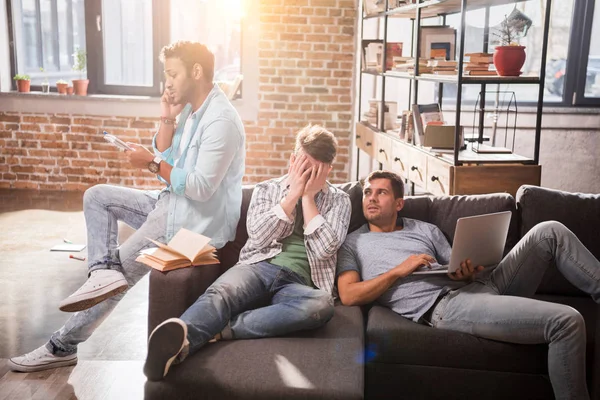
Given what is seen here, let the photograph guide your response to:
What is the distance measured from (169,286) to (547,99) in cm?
496

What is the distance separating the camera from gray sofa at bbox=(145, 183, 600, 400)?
2.10 meters

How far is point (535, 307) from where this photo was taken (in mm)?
2361

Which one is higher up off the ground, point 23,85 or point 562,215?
point 23,85

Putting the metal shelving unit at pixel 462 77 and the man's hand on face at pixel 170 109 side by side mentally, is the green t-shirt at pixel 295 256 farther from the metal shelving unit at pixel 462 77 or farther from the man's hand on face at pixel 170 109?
the metal shelving unit at pixel 462 77

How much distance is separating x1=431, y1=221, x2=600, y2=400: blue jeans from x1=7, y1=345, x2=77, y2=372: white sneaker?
1.60m

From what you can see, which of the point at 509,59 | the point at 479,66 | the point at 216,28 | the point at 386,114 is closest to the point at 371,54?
the point at 386,114

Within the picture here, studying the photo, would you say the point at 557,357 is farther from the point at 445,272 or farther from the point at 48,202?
the point at 48,202

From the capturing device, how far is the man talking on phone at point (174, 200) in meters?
2.83

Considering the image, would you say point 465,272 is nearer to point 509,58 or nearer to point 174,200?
point 174,200

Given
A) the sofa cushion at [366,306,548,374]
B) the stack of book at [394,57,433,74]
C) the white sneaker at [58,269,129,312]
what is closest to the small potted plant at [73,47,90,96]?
the stack of book at [394,57,433,74]

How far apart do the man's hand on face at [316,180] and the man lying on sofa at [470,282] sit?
8.5 inches

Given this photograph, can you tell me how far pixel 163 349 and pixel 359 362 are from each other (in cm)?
65

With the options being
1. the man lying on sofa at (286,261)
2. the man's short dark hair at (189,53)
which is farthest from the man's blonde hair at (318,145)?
the man's short dark hair at (189,53)

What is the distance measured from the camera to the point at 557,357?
2.30m
